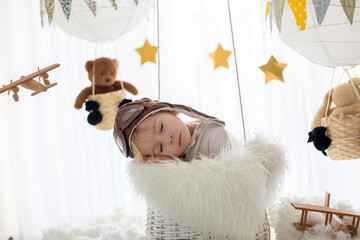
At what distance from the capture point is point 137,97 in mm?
1936

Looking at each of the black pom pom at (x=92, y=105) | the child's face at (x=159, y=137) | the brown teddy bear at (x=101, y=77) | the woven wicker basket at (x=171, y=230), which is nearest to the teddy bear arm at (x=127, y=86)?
the brown teddy bear at (x=101, y=77)

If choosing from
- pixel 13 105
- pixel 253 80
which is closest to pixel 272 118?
pixel 253 80

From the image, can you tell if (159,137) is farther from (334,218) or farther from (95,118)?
(334,218)

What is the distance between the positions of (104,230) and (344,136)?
89 cm

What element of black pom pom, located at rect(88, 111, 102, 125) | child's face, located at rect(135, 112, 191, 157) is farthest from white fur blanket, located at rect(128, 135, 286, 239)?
black pom pom, located at rect(88, 111, 102, 125)

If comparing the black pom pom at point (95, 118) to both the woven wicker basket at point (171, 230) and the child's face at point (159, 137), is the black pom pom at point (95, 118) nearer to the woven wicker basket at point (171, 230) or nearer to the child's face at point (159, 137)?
the child's face at point (159, 137)

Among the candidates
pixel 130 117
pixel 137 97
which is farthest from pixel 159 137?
pixel 137 97

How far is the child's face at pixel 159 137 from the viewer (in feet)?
3.58

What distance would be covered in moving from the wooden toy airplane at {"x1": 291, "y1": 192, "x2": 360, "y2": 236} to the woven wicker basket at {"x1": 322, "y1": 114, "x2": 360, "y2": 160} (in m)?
0.16

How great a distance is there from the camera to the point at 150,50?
1.60 meters

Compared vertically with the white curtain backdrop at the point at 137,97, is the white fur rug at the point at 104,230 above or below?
below

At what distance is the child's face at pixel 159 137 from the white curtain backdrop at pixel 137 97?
0.80m

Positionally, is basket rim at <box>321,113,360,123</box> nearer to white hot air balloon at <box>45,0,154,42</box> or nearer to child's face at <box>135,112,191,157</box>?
child's face at <box>135,112,191,157</box>

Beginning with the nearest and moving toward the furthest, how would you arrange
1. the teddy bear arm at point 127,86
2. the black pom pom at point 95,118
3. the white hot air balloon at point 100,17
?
the white hot air balloon at point 100,17 < the black pom pom at point 95,118 < the teddy bear arm at point 127,86
